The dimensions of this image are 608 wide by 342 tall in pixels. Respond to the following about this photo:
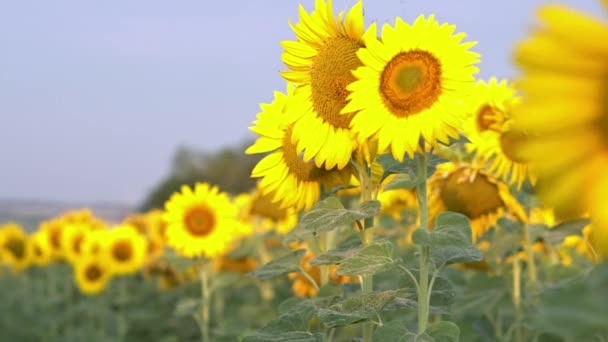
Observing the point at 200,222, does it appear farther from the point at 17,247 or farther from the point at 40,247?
the point at 17,247

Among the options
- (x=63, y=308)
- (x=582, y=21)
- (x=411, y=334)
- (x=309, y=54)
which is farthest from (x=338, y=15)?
(x=63, y=308)

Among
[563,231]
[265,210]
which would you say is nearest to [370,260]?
[563,231]

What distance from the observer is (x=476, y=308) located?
2.86 metres

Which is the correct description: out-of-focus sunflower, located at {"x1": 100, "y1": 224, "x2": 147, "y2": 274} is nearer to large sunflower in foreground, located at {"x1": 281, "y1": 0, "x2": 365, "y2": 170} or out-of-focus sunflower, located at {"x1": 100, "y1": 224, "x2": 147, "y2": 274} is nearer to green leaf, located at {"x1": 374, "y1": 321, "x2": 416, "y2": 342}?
large sunflower in foreground, located at {"x1": 281, "y1": 0, "x2": 365, "y2": 170}

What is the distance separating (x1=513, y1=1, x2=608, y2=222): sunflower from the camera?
2.63 ft

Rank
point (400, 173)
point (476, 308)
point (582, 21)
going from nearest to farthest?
point (582, 21), point (400, 173), point (476, 308)

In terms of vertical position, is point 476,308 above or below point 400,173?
below

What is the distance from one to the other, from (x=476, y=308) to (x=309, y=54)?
1.37 metres

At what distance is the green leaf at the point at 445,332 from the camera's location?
165cm

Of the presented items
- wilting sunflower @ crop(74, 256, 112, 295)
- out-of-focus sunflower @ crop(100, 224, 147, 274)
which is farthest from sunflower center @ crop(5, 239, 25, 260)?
out-of-focus sunflower @ crop(100, 224, 147, 274)

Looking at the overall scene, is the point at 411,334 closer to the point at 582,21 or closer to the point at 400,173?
the point at 400,173

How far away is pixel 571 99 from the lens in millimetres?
818

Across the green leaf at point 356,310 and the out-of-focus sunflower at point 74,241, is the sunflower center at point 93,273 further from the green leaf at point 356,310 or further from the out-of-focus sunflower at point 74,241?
the green leaf at point 356,310

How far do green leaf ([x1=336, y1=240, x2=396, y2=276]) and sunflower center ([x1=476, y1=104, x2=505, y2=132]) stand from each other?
1040 millimetres
